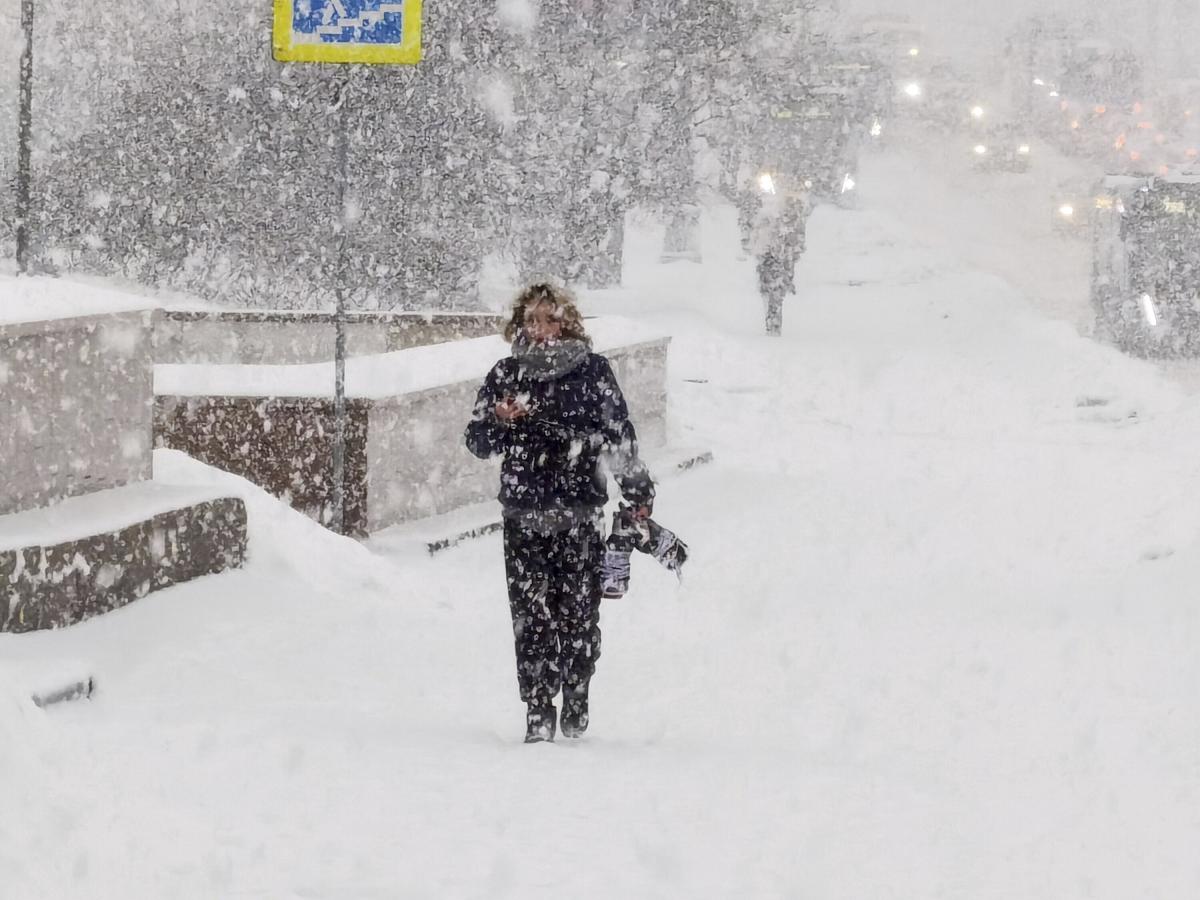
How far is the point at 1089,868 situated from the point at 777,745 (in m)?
1.93

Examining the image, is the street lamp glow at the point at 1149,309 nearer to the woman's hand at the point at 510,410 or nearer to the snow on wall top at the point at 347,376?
the snow on wall top at the point at 347,376

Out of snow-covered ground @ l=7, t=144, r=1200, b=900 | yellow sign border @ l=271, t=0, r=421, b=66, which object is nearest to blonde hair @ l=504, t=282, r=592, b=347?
snow-covered ground @ l=7, t=144, r=1200, b=900

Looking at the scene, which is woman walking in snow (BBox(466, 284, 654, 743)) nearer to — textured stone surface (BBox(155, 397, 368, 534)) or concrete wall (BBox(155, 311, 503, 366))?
textured stone surface (BBox(155, 397, 368, 534))

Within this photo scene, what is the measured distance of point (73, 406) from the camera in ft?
26.2

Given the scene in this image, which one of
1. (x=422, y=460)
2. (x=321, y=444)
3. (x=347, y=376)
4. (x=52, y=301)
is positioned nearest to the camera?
(x=52, y=301)

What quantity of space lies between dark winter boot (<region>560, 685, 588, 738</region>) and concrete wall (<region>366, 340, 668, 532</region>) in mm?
4154

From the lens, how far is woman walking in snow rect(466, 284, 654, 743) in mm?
6633

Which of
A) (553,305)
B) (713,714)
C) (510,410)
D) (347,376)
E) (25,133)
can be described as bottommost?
(713,714)

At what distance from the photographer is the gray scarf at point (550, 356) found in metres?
6.61

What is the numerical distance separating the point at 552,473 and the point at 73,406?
2417mm

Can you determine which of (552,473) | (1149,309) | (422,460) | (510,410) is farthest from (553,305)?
(1149,309)

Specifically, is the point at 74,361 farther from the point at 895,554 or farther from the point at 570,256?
the point at 570,256

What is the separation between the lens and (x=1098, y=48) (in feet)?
292

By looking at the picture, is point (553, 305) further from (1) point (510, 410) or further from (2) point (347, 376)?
(2) point (347, 376)
